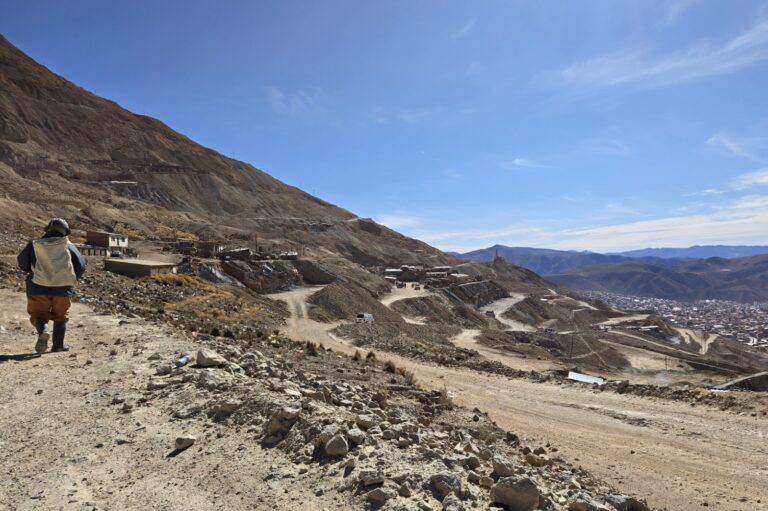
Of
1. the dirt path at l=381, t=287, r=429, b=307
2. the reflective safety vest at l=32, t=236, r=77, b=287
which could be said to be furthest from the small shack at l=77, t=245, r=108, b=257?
the reflective safety vest at l=32, t=236, r=77, b=287

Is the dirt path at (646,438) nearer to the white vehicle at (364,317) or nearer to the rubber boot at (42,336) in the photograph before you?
the rubber boot at (42,336)

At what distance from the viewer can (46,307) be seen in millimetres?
7922

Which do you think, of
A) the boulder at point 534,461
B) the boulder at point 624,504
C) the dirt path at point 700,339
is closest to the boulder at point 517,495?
the boulder at point 624,504

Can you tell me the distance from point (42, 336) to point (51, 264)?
48.2 inches

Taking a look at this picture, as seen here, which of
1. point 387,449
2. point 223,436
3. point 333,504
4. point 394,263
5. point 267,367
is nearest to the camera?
point 333,504

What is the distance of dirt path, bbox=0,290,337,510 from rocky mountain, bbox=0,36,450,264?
47.4m

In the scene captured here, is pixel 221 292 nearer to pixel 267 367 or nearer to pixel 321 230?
pixel 267 367

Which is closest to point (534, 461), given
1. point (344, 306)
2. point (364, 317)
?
point (364, 317)

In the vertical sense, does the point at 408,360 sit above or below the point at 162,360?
below

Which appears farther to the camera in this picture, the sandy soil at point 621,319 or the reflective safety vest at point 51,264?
the sandy soil at point 621,319

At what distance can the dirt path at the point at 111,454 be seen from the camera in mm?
4164

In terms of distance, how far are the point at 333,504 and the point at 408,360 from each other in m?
18.8

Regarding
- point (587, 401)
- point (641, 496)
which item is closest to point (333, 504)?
point (641, 496)

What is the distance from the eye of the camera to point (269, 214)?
4203 inches
